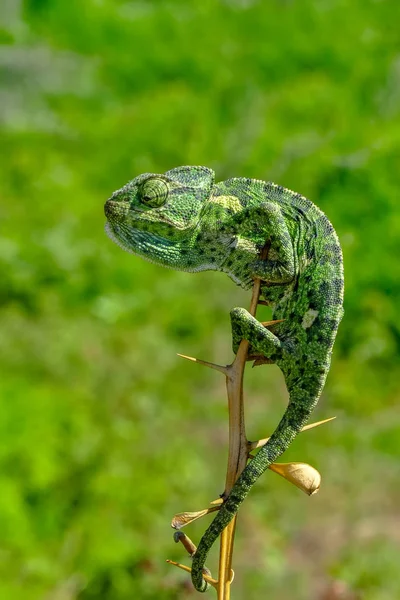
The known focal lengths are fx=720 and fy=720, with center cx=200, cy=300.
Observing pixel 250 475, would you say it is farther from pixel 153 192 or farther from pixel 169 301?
pixel 169 301

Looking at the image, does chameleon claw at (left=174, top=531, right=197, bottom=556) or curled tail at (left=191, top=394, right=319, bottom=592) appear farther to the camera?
curled tail at (left=191, top=394, right=319, bottom=592)

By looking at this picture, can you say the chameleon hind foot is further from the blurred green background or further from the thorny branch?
the blurred green background

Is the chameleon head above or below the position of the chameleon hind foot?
above

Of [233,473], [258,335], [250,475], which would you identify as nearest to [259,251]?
[258,335]

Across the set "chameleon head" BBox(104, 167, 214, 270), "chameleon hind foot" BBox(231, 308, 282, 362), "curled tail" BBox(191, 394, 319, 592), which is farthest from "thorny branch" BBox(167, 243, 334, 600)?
"chameleon head" BBox(104, 167, 214, 270)

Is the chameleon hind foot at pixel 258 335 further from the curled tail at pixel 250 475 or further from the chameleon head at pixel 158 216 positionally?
the chameleon head at pixel 158 216

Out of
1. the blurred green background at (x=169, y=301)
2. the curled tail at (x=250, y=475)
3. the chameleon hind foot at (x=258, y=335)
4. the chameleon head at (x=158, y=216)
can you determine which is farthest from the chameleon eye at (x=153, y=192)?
the blurred green background at (x=169, y=301)
